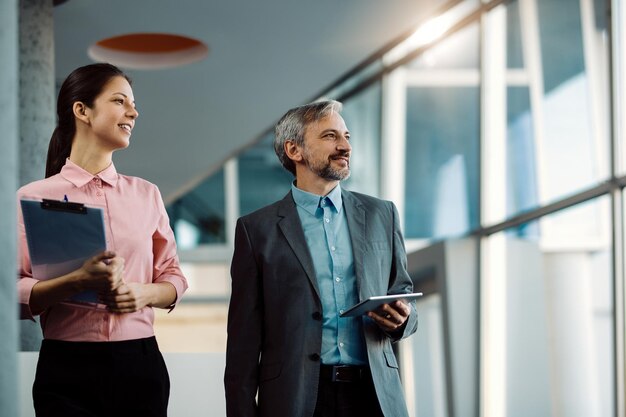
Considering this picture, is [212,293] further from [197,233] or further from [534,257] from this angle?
[534,257]

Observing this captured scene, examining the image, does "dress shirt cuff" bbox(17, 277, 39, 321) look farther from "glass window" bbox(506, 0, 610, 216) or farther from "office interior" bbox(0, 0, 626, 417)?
"glass window" bbox(506, 0, 610, 216)

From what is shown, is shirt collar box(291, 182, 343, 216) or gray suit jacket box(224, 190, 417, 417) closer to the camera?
gray suit jacket box(224, 190, 417, 417)

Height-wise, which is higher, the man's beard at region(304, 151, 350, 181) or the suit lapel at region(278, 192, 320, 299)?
the man's beard at region(304, 151, 350, 181)

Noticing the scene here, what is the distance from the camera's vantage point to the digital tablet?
2.90 m

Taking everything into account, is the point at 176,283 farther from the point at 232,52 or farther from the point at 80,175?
the point at 232,52

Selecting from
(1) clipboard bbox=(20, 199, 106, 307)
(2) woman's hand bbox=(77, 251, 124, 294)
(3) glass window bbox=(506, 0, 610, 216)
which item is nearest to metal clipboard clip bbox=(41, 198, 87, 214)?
(1) clipboard bbox=(20, 199, 106, 307)

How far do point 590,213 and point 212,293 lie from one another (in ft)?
31.9

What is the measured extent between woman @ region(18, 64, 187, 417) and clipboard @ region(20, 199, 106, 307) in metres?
0.03

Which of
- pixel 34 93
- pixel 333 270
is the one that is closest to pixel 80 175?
pixel 333 270

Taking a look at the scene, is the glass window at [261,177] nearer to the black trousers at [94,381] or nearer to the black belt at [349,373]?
the black belt at [349,373]

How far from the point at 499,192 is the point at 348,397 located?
19.5ft

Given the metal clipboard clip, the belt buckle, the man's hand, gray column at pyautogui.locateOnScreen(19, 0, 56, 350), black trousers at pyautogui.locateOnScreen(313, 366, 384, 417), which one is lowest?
black trousers at pyautogui.locateOnScreen(313, 366, 384, 417)

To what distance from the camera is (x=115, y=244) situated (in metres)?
2.93

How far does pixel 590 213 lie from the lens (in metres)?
7.11
